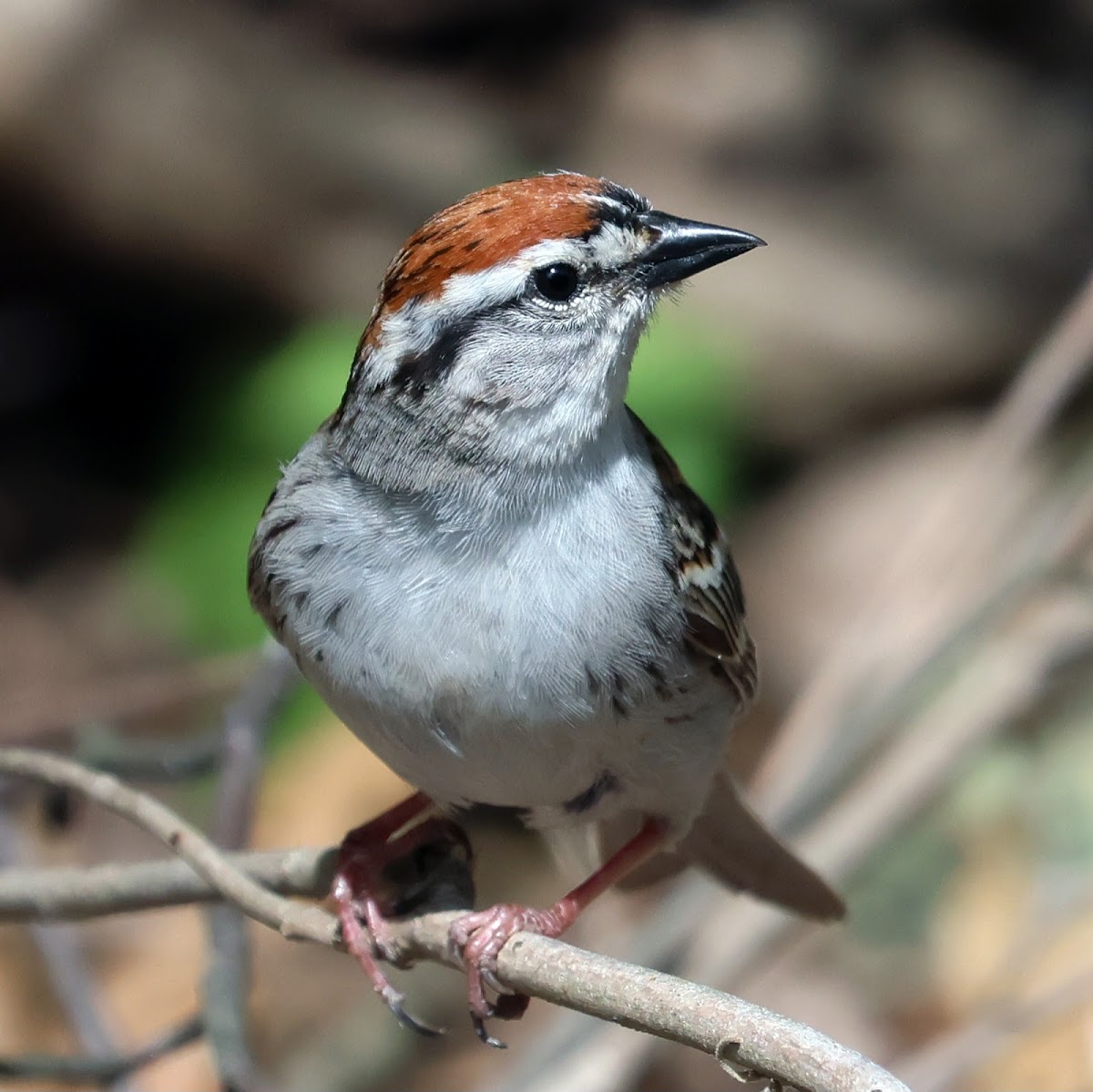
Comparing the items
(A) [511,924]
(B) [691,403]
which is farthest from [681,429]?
(A) [511,924]

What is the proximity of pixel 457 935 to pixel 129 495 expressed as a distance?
469cm

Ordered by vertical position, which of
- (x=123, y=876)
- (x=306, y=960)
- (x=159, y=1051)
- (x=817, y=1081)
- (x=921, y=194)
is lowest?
(x=817, y=1081)

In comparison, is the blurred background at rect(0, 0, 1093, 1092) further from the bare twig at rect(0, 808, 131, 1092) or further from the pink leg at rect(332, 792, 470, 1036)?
the pink leg at rect(332, 792, 470, 1036)

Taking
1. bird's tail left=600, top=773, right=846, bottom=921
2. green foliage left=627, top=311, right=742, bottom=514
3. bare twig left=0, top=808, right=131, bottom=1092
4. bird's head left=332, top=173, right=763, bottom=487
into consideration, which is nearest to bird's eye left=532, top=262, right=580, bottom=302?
bird's head left=332, top=173, right=763, bottom=487

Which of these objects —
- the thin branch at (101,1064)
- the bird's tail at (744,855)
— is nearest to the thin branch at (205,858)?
the thin branch at (101,1064)

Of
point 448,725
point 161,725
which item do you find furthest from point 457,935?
point 161,725

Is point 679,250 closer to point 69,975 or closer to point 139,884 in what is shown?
point 139,884

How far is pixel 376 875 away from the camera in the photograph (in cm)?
297

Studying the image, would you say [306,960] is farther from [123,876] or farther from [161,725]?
[123,876]

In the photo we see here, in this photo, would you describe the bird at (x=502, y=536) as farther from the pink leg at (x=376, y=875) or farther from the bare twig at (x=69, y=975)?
the bare twig at (x=69, y=975)

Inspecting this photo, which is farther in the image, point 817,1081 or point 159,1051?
point 159,1051

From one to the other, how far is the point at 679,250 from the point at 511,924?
1171 mm

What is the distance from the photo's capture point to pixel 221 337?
668cm

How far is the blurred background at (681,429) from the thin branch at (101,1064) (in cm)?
75
